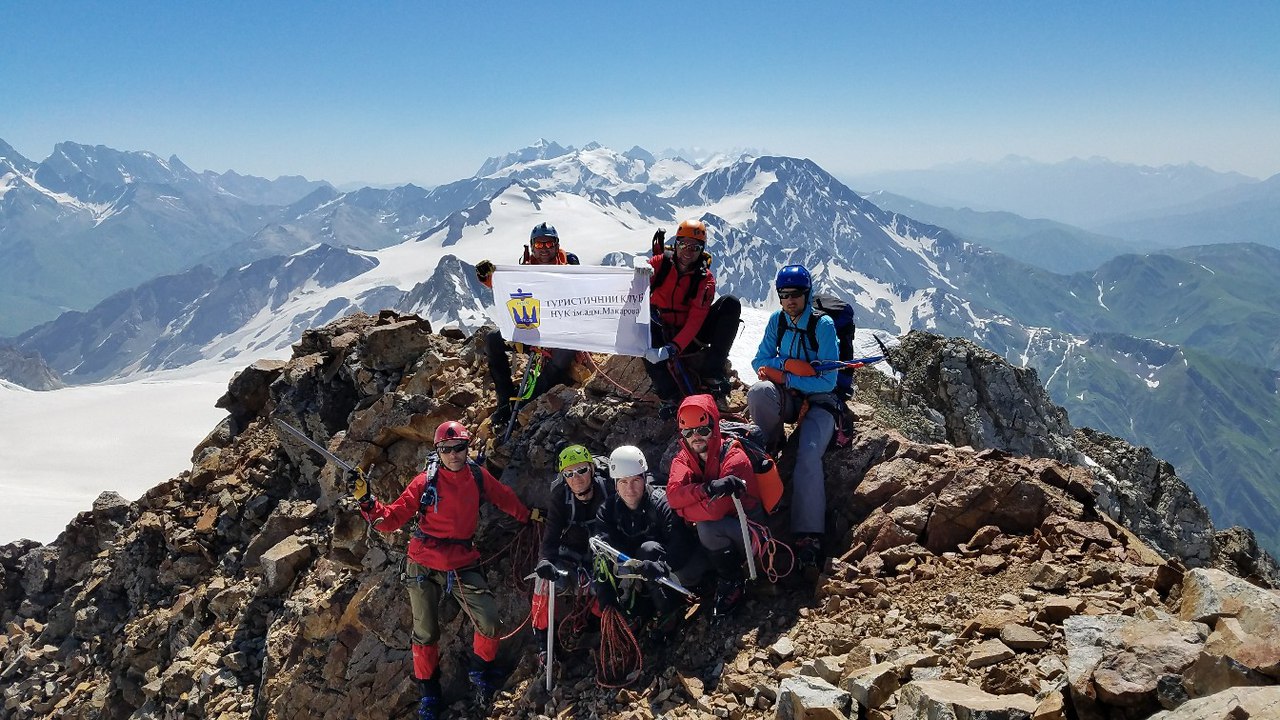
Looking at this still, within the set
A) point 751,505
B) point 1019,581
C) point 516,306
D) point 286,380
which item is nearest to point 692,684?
point 751,505

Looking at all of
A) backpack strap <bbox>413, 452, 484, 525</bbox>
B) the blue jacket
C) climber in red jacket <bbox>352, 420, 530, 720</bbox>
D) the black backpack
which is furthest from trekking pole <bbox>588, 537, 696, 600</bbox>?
the black backpack

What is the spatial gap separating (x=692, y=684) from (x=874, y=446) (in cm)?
432

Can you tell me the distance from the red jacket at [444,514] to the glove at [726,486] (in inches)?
141

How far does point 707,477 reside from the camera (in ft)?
28.7

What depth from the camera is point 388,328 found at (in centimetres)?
1611

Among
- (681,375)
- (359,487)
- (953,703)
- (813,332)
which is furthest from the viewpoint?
(681,375)

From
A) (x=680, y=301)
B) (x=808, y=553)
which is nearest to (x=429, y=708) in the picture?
(x=808, y=553)

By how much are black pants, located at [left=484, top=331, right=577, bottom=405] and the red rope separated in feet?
16.8

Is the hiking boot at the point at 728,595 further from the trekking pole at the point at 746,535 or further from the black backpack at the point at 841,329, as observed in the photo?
the black backpack at the point at 841,329

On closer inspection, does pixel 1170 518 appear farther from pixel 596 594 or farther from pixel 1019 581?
pixel 596 594

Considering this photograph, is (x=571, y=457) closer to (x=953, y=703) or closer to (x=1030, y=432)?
(x=953, y=703)

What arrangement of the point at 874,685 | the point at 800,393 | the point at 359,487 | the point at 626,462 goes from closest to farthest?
the point at 874,685 → the point at 626,462 → the point at 359,487 → the point at 800,393

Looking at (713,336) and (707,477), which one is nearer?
(707,477)

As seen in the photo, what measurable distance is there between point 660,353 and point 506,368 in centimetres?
344
